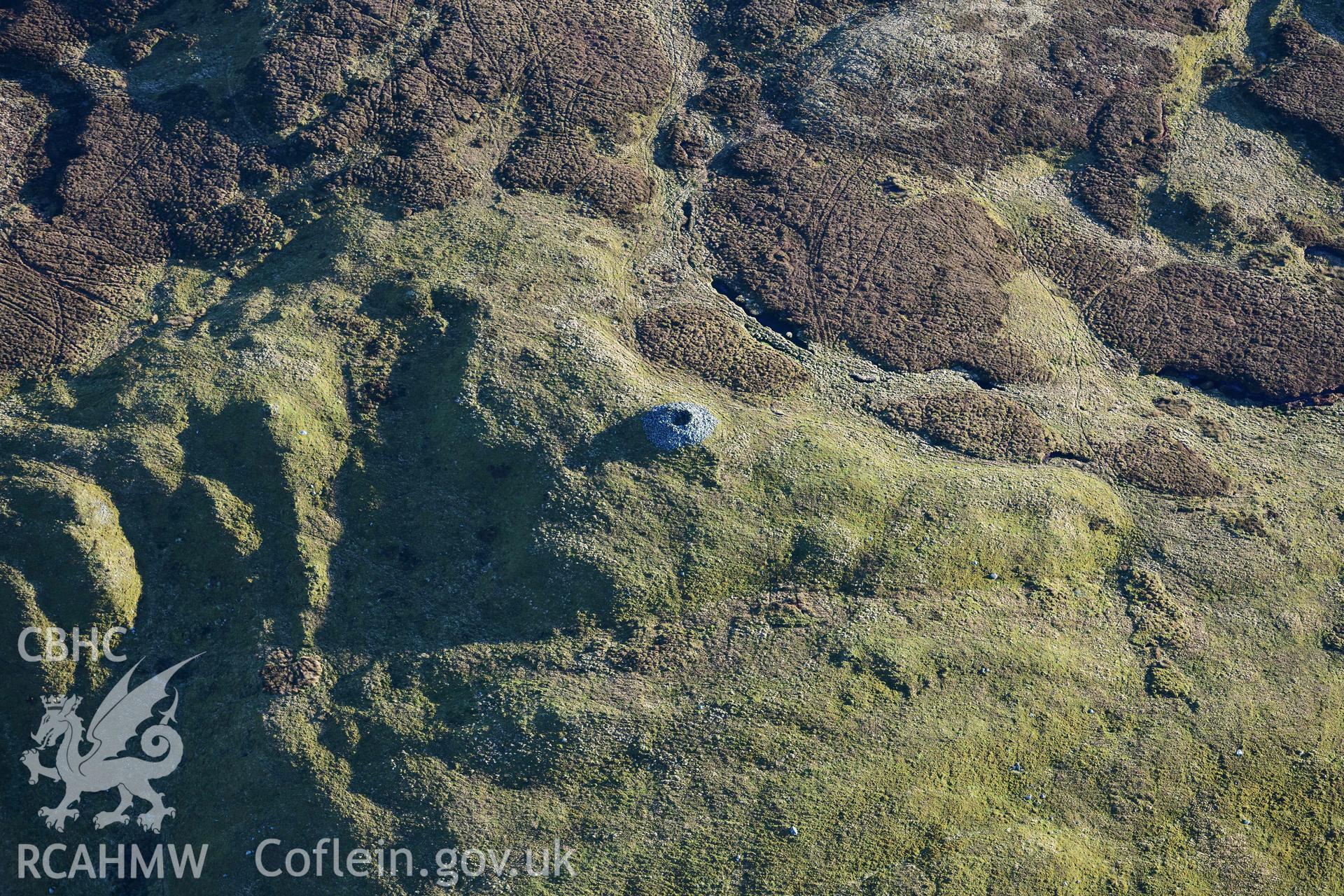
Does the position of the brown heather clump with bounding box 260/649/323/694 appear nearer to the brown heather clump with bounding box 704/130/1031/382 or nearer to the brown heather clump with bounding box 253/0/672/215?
the brown heather clump with bounding box 253/0/672/215

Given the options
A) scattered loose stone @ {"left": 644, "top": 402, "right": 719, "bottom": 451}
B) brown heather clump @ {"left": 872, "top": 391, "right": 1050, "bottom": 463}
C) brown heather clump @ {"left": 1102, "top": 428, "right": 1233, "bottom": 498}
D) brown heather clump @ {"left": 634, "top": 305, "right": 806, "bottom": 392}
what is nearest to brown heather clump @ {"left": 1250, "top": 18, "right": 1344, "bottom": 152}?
brown heather clump @ {"left": 1102, "top": 428, "right": 1233, "bottom": 498}

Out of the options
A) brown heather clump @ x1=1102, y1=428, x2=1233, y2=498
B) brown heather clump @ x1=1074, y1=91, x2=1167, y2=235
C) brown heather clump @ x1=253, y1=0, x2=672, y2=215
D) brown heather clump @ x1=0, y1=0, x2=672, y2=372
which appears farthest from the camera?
brown heather clump @ x1=1074, y1=91, x2=1167, y2=235

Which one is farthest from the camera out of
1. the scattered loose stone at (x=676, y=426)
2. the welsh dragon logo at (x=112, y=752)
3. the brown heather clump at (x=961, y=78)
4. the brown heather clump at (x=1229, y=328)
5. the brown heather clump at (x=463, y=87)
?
the brown heather clump at (x=961, y=78)

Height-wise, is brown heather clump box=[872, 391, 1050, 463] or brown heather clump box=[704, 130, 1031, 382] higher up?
brown heather clump box=[704, 130, 1031, 382]

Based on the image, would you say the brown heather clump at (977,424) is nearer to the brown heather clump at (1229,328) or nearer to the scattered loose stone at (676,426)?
the brown heather clump at (1229,328)

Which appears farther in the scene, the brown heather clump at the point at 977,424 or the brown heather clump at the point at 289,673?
the brown heather clump at the point at 977,424

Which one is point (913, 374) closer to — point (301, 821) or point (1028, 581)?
point (1028, 581)

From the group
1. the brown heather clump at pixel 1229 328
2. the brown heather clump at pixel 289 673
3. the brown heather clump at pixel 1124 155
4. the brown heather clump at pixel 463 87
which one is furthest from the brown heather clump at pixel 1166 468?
the brown heather clump at pixel 289 673
